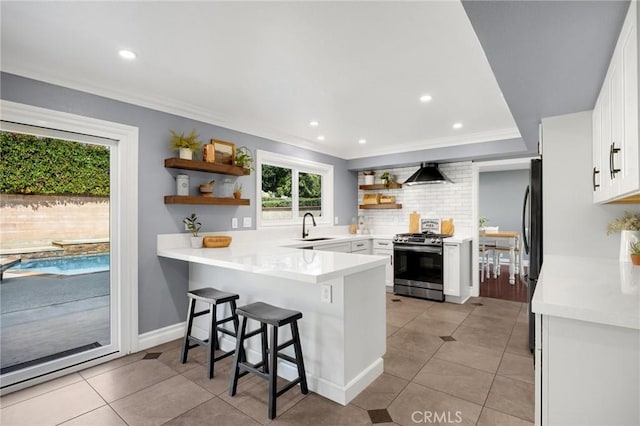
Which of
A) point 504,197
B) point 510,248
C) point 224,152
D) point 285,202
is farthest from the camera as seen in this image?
point 504,197

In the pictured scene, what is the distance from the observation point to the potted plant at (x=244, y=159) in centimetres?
358

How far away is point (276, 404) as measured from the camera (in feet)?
6.61

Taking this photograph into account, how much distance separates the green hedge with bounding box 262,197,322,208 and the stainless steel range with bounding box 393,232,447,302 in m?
1.41

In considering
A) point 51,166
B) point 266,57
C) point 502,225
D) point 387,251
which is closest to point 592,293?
point 266,57

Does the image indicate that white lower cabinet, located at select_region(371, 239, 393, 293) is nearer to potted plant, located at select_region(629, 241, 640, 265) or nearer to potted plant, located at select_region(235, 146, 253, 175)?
potted plant, located at select_region(235, 146, 253, 175)

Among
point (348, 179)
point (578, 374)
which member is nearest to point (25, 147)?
point (578, 374)

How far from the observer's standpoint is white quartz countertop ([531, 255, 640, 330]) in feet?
3.39

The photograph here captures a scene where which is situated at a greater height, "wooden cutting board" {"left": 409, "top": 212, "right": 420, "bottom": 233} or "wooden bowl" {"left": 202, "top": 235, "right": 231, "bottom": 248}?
"wooden cutting board" {"left": 409, "top": 212, "right": 420, "bottom": 233}

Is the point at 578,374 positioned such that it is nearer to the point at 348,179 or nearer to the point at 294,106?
the point at 294,106

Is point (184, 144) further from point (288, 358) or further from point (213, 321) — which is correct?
point (288, 358)

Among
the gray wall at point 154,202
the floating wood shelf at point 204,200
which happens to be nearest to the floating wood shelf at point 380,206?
the floating wood shelf at point 204,200

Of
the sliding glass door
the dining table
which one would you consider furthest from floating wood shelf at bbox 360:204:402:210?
the sliding glass door

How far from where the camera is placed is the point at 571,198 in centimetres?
238

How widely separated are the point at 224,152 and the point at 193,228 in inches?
36.1
